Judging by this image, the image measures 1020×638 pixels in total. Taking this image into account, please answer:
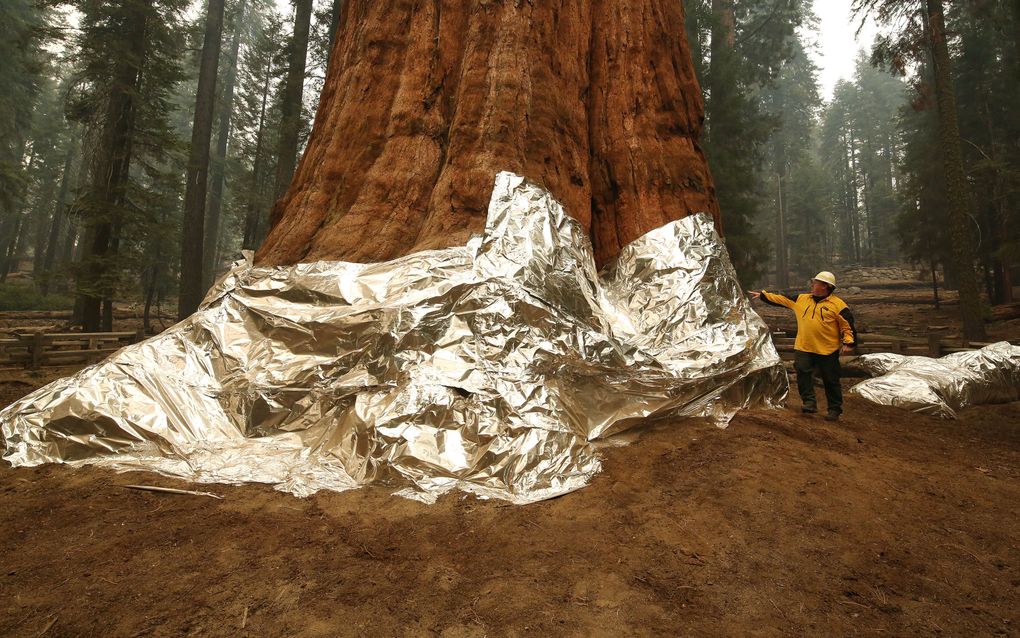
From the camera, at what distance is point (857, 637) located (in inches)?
75.6

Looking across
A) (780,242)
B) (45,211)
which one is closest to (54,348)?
(45,211)

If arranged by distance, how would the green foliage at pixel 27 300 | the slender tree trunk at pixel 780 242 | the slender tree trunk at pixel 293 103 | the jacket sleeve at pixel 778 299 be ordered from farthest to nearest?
the slender tree trunk at pixel 780 242
the green foliage at pixel 27 300
the slender tree trunk at pixel 293 103
the jacket sleeve at pixel 778 299

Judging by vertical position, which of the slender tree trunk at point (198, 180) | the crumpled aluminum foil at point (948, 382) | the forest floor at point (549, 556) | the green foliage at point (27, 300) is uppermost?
the slender tree trunk at point (198, 180)

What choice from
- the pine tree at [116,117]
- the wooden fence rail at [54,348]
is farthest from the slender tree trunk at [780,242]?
the wooden fence rail at [54,348]

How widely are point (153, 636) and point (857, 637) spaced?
2774 millimetres

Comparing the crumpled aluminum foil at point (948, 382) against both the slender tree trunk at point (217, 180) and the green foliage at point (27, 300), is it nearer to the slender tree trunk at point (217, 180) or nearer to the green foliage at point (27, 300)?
the slender tree trunk at point (217, 180)

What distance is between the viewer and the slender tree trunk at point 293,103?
1338 centimetres

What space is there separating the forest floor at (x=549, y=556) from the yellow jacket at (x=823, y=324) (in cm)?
178

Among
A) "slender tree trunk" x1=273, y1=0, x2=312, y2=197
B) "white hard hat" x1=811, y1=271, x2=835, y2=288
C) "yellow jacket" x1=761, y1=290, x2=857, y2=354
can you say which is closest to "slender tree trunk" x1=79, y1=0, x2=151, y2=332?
"slender tree trunk" x1=273, y1=0, x2=312, y2=197

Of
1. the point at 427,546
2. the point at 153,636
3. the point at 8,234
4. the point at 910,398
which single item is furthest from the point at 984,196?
the point at 8,234

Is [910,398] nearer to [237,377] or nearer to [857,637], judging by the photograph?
[857,637]

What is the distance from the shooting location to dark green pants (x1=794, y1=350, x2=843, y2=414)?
500 cm

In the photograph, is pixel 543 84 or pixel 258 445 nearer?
pixel 258 445

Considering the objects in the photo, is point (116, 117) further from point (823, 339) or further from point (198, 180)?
point (823, 339)
